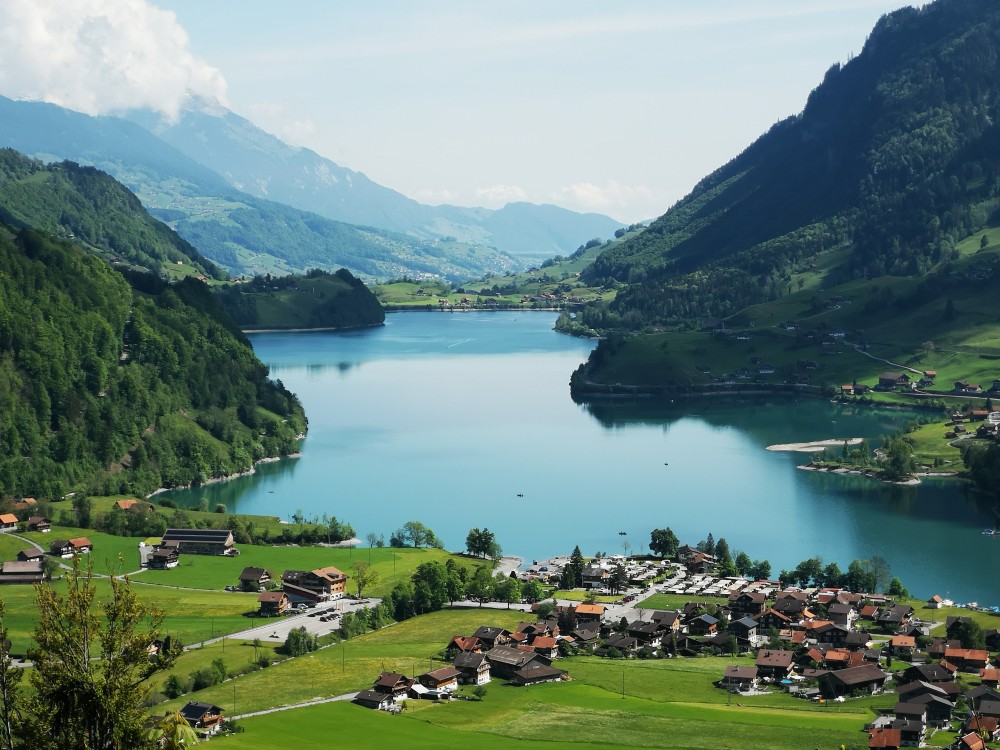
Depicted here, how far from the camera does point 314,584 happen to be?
5850 centimetres

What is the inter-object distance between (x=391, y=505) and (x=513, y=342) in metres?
107

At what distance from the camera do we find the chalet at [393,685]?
41.7m

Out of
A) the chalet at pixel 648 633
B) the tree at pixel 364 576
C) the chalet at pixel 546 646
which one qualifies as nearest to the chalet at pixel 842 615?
the chalet at pixel 648 633

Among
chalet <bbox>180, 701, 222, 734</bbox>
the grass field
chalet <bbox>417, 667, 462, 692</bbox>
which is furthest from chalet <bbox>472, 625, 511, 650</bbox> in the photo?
chalet <bbox>180, 701, 222, 734</bbox>

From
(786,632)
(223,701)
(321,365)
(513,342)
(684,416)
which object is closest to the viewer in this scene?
(223,701)

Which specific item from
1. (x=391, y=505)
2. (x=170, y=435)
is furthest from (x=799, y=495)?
(x=170, y=435)

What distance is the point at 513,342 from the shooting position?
188 m

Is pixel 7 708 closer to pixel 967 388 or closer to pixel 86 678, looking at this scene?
pixel 86 678

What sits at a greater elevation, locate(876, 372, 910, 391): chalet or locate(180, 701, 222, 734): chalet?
locate(876, 372, 910, 391): chalet

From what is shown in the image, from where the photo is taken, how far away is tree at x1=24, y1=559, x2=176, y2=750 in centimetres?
1683

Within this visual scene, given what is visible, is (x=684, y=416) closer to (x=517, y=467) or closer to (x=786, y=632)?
(x=517, y=467)

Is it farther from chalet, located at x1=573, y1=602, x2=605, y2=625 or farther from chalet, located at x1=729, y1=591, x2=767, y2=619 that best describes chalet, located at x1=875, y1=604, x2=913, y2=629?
chalet, located at x1=573, y1=602, x2=605, y2=625

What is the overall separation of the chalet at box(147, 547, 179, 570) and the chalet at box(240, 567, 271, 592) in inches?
190

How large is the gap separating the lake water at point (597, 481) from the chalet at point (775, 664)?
16676mm
